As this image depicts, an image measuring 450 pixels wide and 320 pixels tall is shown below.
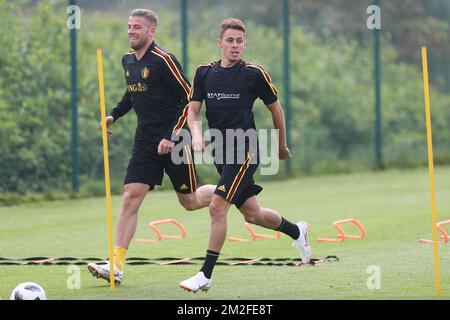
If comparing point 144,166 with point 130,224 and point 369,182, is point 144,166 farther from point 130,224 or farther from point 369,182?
point 369,182

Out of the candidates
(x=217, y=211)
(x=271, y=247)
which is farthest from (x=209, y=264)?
(x=271, y=247)

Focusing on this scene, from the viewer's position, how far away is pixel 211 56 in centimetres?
2169

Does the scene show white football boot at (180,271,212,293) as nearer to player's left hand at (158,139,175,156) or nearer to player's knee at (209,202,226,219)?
player's knee at (209,202,226,219)

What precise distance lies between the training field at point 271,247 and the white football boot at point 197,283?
0.08 meters

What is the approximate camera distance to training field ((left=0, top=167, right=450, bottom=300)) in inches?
374

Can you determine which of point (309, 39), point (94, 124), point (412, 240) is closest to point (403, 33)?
point (309, 39)

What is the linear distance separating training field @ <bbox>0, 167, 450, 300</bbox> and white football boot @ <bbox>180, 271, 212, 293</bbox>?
0.25 feet

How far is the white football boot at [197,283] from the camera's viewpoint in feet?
29.9

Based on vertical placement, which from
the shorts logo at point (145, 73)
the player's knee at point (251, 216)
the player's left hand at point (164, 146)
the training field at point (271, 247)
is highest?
the shorts logo at point (145, 73)

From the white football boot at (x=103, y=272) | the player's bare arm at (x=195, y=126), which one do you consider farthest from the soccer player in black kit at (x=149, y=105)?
the white football boot at (x=103, y=272)

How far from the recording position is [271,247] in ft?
40.9

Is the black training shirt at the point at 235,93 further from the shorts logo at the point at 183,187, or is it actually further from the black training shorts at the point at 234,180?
the shorts logo at the point at 183,187

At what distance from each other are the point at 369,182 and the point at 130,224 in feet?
35.6

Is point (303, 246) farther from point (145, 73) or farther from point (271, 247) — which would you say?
point (145, 73)
